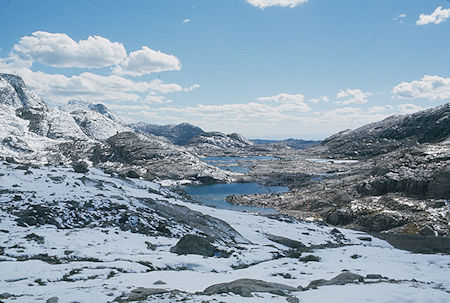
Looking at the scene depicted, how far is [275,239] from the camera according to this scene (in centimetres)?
3144

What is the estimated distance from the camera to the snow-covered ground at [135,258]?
514 inches

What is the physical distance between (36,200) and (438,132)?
213878 mm

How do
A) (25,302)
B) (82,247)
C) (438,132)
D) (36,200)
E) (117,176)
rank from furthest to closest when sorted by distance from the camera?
(438,132) → (117,176) → (36,200) → (82,247) → (25,302)

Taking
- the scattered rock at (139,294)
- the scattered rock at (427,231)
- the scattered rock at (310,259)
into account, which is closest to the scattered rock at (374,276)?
the scattered rock at (310,259)

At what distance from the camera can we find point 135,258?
19344mm

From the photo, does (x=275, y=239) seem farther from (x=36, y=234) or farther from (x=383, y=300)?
(x=36, y=234)

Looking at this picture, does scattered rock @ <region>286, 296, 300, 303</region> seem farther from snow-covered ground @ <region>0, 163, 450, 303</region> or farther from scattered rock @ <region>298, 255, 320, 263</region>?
scattered rock @ <region>298, 255, 320, 263</region>

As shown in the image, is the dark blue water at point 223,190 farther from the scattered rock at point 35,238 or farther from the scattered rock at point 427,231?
the scattered rock at point 35,238

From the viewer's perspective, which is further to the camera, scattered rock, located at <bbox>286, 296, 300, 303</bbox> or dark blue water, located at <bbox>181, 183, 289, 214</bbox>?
dark blue water, located at <bbox>181, 183, 289, 214</bbox>

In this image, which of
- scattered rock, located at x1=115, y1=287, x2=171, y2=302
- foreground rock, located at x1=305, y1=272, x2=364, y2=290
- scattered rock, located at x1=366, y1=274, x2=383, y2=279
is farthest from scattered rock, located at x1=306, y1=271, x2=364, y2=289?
scattered rock, located at x1=115, y1=287, x2=171, y2=302

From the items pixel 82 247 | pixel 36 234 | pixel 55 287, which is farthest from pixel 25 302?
pixel 36 234

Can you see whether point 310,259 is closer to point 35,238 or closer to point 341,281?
point 341,281

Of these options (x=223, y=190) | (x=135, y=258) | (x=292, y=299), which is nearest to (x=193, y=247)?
(x=135, y=258)

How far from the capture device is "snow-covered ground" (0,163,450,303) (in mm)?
13055
